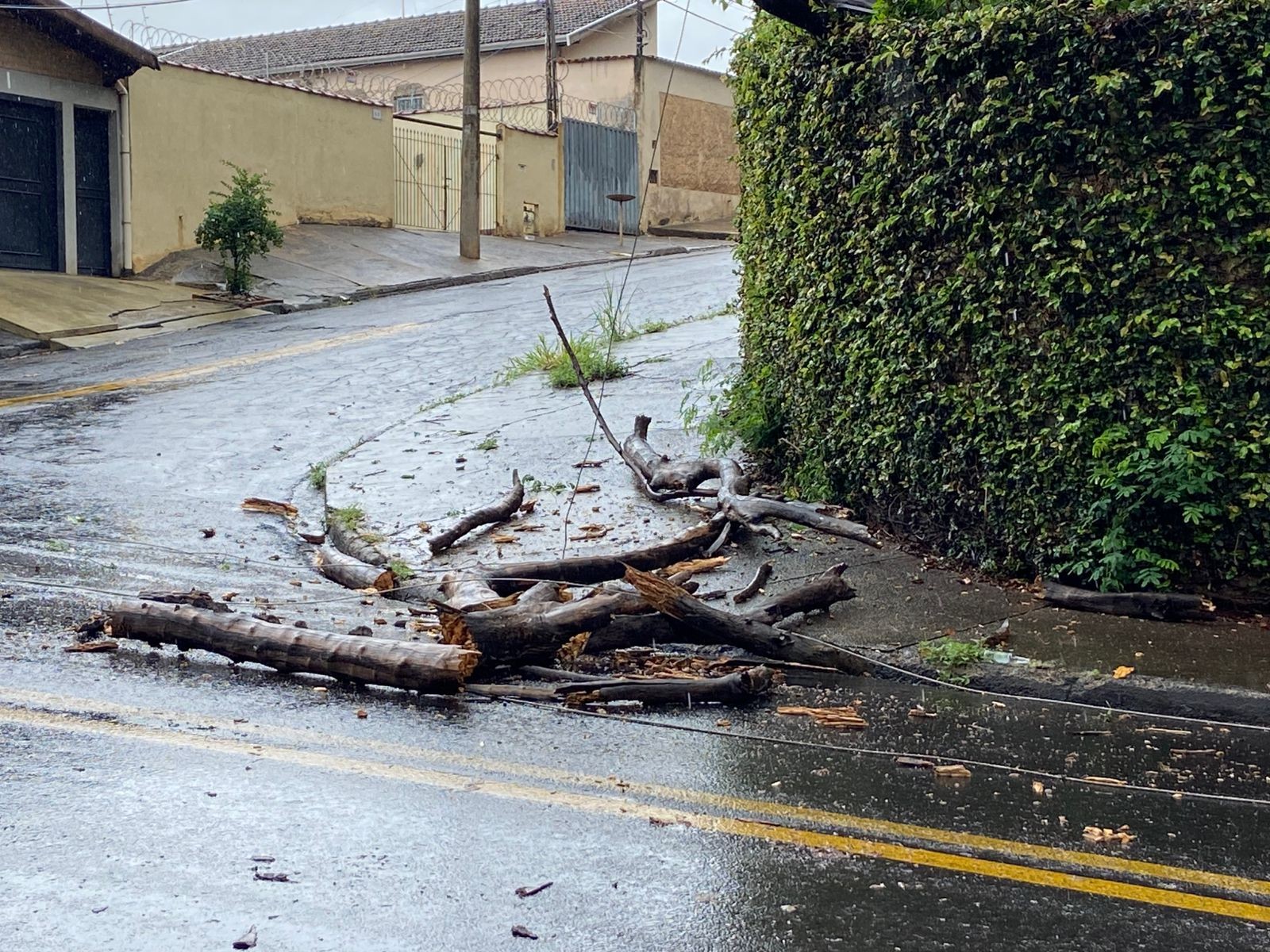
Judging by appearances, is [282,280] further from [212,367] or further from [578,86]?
[578,86]

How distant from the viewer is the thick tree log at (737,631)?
5875 millimetres

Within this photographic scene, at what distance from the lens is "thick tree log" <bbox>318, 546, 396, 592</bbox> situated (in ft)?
23.8

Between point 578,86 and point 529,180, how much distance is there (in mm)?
6769

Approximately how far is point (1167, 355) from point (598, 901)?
4.37 metres

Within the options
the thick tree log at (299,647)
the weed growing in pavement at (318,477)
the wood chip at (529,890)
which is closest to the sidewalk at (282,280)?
the weed growing in pavement at (318,477)

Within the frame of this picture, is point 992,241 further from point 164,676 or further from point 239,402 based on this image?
point 239,402

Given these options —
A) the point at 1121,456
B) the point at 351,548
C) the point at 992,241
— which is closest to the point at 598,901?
the point at 1121,456

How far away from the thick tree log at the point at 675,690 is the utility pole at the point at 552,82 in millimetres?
29839

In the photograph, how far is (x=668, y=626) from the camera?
19.9 feet

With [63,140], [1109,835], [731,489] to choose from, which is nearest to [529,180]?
[63,140]

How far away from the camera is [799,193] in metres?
8.33

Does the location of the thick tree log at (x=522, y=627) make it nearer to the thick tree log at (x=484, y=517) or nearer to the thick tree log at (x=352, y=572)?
the thick tree log at (x=352, y=572)

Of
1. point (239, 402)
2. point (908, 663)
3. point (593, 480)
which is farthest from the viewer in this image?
point (239, 402)

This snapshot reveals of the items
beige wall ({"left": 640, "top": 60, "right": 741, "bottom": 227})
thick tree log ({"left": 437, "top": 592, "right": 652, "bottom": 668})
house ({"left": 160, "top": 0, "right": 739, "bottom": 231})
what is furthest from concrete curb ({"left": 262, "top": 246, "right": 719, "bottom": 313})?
thick tree log ({"left": 437, "top": 592, "right": 652, "bottom": 668})
